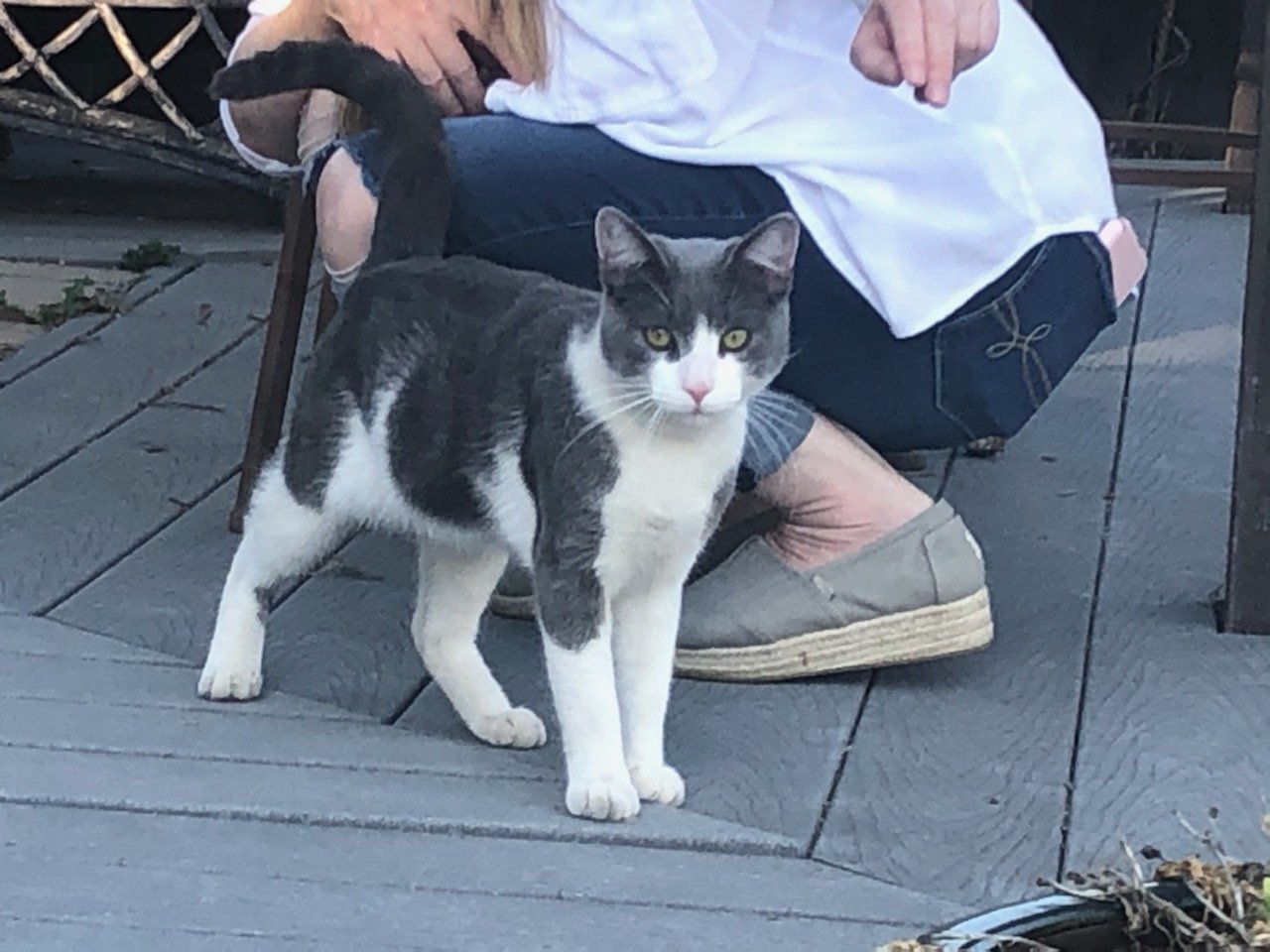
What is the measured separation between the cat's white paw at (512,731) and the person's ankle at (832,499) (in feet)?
1.25

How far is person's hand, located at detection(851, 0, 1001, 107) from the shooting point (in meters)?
1.97

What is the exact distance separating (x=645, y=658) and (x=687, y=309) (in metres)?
0.37

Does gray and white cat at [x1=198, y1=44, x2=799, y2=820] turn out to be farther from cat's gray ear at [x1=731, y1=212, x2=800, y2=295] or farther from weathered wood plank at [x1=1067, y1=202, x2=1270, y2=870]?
weathered wood plank at [x1=1067, y1=202, x2=1270, y2=870]

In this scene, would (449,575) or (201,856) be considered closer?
(201,856)

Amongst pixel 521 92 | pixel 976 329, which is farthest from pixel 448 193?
pixel 976 329

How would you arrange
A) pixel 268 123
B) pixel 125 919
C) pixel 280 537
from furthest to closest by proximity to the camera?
1. pixel 268 123
2. pixel 280 537
3. pixel 125 919

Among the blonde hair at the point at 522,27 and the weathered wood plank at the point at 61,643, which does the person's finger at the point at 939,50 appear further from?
the weathered wood plank at the point at 61,643

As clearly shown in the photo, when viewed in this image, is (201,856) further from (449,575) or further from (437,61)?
(437,61)

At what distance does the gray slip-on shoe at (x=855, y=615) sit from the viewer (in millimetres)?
2289

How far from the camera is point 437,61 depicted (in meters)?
2.31

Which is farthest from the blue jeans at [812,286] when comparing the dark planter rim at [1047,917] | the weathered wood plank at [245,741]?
the dark planter rim at [1047,917]

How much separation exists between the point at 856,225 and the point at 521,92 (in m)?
0.41

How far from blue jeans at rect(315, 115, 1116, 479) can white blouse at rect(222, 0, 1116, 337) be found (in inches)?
1.0

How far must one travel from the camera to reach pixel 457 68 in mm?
2332
